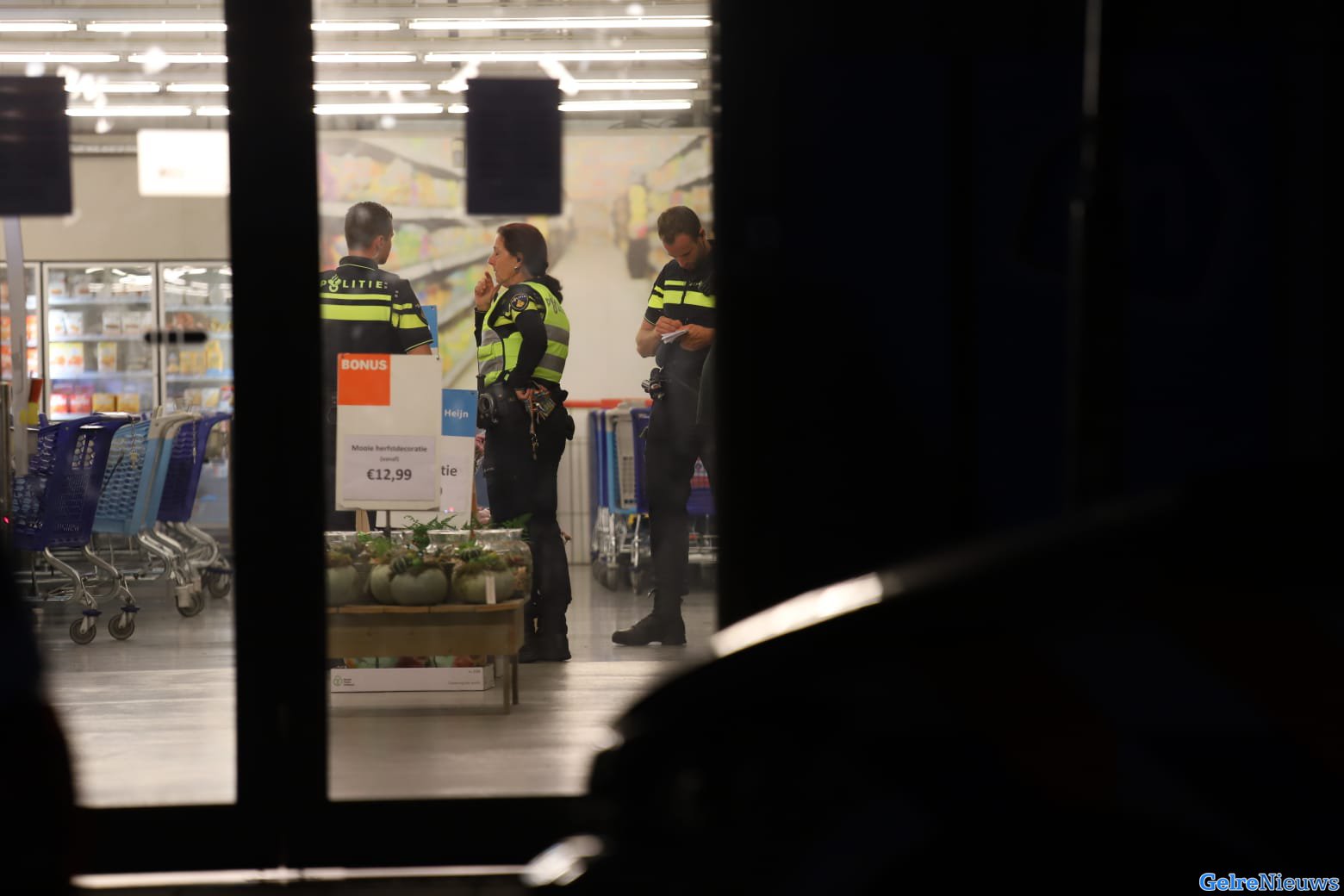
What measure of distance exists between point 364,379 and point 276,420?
5.14 feet

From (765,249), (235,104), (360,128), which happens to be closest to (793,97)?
(765,249)

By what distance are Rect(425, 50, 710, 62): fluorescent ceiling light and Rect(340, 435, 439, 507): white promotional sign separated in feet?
4.48

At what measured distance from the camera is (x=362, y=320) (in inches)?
191

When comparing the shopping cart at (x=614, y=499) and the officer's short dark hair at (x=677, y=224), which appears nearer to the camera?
the officer's short dark hair at (x=677, y=224)

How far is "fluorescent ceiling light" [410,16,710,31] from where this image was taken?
469 centimetres

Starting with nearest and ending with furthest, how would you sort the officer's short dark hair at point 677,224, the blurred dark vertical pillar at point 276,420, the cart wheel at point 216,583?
the blurred dark vertical pillar at point 276,420
the officer's short dark hair at point 677,224
the cart wheel at point 216,583

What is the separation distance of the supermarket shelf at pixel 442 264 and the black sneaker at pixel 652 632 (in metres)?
1.48

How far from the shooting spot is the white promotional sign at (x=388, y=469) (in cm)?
484

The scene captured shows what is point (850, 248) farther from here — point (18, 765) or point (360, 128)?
point (18, 765)

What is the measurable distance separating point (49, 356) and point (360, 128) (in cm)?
301

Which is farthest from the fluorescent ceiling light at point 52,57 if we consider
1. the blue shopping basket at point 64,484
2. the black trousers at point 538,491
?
the blue shopping basket at point 64,484

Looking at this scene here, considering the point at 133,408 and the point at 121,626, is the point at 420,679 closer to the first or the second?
the point at 121,626

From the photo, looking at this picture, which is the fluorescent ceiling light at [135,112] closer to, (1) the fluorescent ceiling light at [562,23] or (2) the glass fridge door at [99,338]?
(2) the glass fridge door at [99,338]

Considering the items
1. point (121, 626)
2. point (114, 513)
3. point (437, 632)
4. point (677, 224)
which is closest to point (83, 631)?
point (121, 626)
